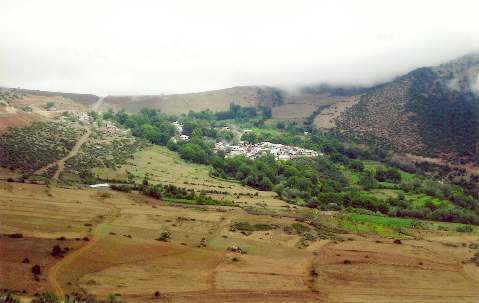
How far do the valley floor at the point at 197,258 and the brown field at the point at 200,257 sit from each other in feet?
0.41

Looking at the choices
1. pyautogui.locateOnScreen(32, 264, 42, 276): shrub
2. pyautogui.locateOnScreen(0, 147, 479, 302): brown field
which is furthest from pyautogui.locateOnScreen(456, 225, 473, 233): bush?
pyautogui.locateOnScreen(32, 264, 42, 276): shrub

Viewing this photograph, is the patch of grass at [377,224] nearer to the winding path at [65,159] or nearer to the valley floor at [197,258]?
the valley floor at [197,258]

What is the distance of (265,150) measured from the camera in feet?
563

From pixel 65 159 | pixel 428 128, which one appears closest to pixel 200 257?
pixel 65 159

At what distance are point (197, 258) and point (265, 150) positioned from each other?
108 meters

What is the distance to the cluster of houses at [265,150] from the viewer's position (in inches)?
6496

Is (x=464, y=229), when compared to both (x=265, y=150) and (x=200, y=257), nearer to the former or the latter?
(x=200, y=257)

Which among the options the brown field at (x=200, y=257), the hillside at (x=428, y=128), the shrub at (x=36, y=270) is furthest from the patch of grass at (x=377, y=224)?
the hillside at (x=428, y=128)

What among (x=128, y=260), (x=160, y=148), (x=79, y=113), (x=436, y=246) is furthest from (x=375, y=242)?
(x=79, y=113)

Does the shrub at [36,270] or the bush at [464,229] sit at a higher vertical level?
the shrub at [36,270]

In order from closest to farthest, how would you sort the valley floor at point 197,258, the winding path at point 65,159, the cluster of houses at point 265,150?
1. the valley floor at point 197,258
2. the winding path at point 65,159
3. the cluster of houses at point 265,150

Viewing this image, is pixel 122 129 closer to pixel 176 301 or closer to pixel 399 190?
pixel 399 190

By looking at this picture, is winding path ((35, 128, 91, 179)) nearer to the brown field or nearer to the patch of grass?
the brown field

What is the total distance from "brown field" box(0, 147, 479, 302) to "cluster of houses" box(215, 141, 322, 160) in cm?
7145
